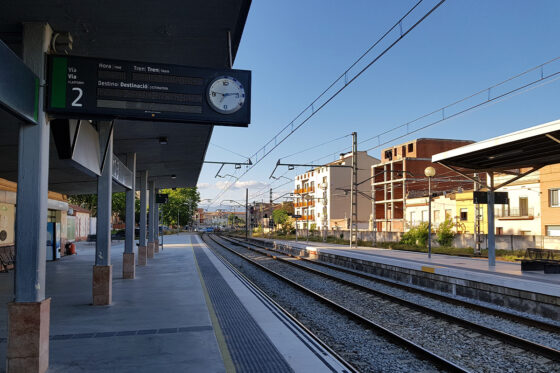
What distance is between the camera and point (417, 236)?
3033 cm

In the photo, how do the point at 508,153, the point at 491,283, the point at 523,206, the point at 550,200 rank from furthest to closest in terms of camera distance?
the point at 523,206 < the point at 550,200 < the point at 508,153 < the point at 491,283

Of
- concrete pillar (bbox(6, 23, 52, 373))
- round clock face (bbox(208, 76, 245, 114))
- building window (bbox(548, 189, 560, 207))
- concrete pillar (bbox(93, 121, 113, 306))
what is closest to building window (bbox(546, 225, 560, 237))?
building window (bbox(548, 189, 560, 207))

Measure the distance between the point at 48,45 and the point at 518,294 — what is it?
11539 mm

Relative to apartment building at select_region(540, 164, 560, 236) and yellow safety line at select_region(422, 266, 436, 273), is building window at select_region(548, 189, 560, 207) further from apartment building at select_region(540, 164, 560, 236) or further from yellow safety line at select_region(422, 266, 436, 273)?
yellow safety line at select_region(422, 266, 436, 273)

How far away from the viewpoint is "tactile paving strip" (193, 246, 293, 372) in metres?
5.55

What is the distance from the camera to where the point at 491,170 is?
53.5 feet

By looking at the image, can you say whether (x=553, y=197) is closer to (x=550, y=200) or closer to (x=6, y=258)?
(x=550, y=200)

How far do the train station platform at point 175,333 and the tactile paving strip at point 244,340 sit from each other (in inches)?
0.5

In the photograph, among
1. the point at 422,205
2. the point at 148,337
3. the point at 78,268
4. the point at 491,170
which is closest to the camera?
the point at 148,337

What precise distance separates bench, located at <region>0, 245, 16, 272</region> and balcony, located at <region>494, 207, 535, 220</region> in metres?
36.8

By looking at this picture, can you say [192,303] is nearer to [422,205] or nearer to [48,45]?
[48,45]

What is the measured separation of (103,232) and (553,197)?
35336 mm

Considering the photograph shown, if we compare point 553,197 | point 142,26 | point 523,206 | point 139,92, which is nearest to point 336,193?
point 523,206

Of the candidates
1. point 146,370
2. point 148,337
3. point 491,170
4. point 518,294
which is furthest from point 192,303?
point 491,170
